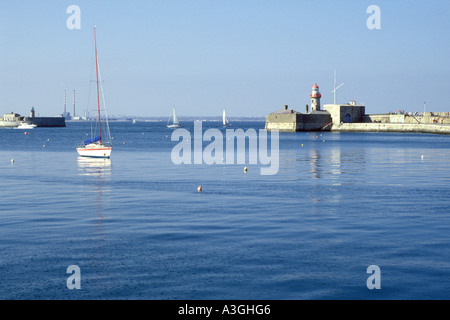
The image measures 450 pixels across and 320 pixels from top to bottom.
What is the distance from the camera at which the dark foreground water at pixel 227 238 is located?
1655 centimetres

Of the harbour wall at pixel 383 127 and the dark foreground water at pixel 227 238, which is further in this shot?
the harbour wall at pixel 383 127

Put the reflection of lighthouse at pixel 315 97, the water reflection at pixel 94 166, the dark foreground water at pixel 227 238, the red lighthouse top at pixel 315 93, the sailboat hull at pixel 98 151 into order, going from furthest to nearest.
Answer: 1. the reflection of lighthouse at pixel 315 97
2. the red lighthouse top at pixel 315 93
3. the sailboat hull at pixel 98 151
4. the water reflection at pixel 94 166
5. the dark foreground water at pixel 227 238

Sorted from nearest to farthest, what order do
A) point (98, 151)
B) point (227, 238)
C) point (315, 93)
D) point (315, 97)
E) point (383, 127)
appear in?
point (227, 238) < point (98, 151) < point (383, 127) < point (315, 93) < point (315, 97)

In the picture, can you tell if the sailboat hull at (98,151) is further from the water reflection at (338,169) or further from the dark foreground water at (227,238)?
the dark foreground water at (227,238)

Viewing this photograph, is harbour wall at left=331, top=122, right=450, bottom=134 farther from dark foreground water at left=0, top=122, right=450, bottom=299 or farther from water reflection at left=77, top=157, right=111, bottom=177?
dark foreground water at left=0, top=122, right=450, bottom=299

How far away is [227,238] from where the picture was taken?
22.5 m

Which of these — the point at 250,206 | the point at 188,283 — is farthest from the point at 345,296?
the point at 250,206

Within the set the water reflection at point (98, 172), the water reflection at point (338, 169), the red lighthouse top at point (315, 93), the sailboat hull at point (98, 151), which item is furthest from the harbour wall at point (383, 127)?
the water reflection at point (98, 172)

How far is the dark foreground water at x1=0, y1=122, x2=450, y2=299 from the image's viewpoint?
16.5 meters

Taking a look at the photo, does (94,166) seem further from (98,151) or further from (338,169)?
(338,169)

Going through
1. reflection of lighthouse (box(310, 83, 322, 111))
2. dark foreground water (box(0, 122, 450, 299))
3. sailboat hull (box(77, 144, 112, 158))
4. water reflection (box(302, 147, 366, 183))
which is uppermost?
reflection of lighthouse (box(310, 83, 322, 111))

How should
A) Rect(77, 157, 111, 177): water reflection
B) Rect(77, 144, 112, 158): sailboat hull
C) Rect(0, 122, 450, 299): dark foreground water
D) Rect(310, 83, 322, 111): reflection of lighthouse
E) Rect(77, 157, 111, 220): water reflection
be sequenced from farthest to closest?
1. Rect(310, 83, 322, 111): reflection of lighthouse
2. Rect(77, 144, 112, 158): sailboat hull
3. Rect(77, 157, 111, 177): water reflection
4. Rect(77, 157, 111, 220): water reflection
5. Rect(0, 122, 450, 299): dark foreground water

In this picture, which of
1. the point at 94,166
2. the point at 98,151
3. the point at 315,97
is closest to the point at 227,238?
the point at 94,166

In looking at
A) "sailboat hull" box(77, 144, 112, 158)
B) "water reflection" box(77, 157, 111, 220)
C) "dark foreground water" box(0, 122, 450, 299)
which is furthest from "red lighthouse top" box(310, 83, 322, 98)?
"dark foreground water" box(0, 122, 450, 299)
